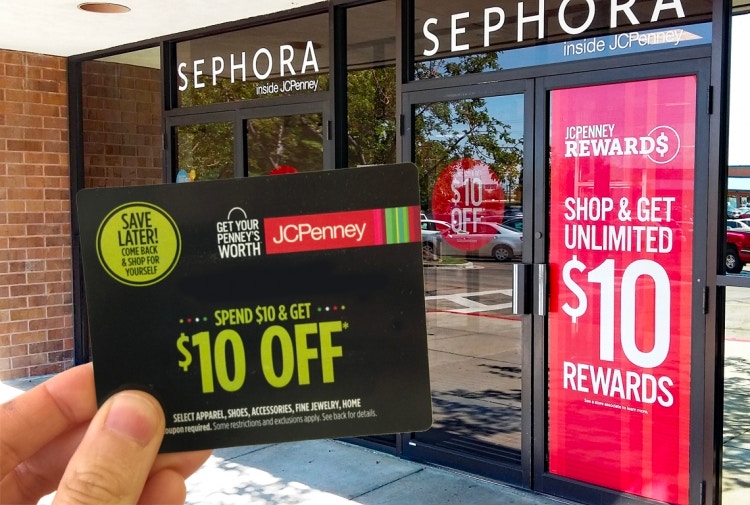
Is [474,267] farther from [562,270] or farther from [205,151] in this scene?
[205,151]

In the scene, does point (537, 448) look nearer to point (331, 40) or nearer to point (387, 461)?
point (387, 461)

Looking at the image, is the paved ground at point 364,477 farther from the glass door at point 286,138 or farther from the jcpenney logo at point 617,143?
the glass door at point 286,138

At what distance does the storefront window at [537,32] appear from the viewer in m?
4.14

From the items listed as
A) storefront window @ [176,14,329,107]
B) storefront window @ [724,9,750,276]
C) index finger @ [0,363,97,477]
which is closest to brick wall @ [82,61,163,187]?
storefront window @ [176,14,329,107]

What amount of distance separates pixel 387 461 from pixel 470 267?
1430mm

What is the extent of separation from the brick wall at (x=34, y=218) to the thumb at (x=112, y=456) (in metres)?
6.78

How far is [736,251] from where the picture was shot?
159 inches

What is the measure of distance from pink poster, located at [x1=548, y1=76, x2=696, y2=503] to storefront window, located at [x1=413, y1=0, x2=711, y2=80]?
0.75 ft

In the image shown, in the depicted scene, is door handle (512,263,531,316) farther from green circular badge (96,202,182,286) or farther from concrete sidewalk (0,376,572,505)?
green circular badge (96,202,182,286)

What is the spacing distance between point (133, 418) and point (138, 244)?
0.28m

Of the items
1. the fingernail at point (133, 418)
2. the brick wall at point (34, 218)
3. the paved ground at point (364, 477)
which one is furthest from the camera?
the brick wall at point (34, 218)

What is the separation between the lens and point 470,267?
A: 5.07m

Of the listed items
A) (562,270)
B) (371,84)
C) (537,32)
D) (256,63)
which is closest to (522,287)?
(562,270)

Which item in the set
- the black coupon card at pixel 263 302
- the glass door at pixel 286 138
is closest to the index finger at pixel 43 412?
the black coupon card at pixel 263 302
